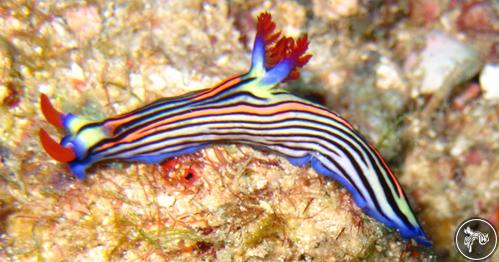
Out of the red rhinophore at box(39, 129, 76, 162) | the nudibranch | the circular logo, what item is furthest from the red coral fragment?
the circular logo

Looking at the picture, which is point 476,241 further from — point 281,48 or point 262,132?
point 281,48

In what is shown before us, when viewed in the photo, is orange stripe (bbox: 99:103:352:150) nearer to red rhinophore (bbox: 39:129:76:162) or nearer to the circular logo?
red rhinophore (bbox: 39:129:76:162)

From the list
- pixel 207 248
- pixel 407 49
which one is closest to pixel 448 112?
pixel 407 49

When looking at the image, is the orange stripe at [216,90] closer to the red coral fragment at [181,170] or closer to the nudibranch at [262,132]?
the nudibranch at [262,132]

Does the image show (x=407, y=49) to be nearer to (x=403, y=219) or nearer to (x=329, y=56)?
(x=329, y=56)

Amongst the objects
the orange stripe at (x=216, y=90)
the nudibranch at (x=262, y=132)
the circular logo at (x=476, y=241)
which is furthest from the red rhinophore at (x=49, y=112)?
the circular logo at (x=476, y=241)
